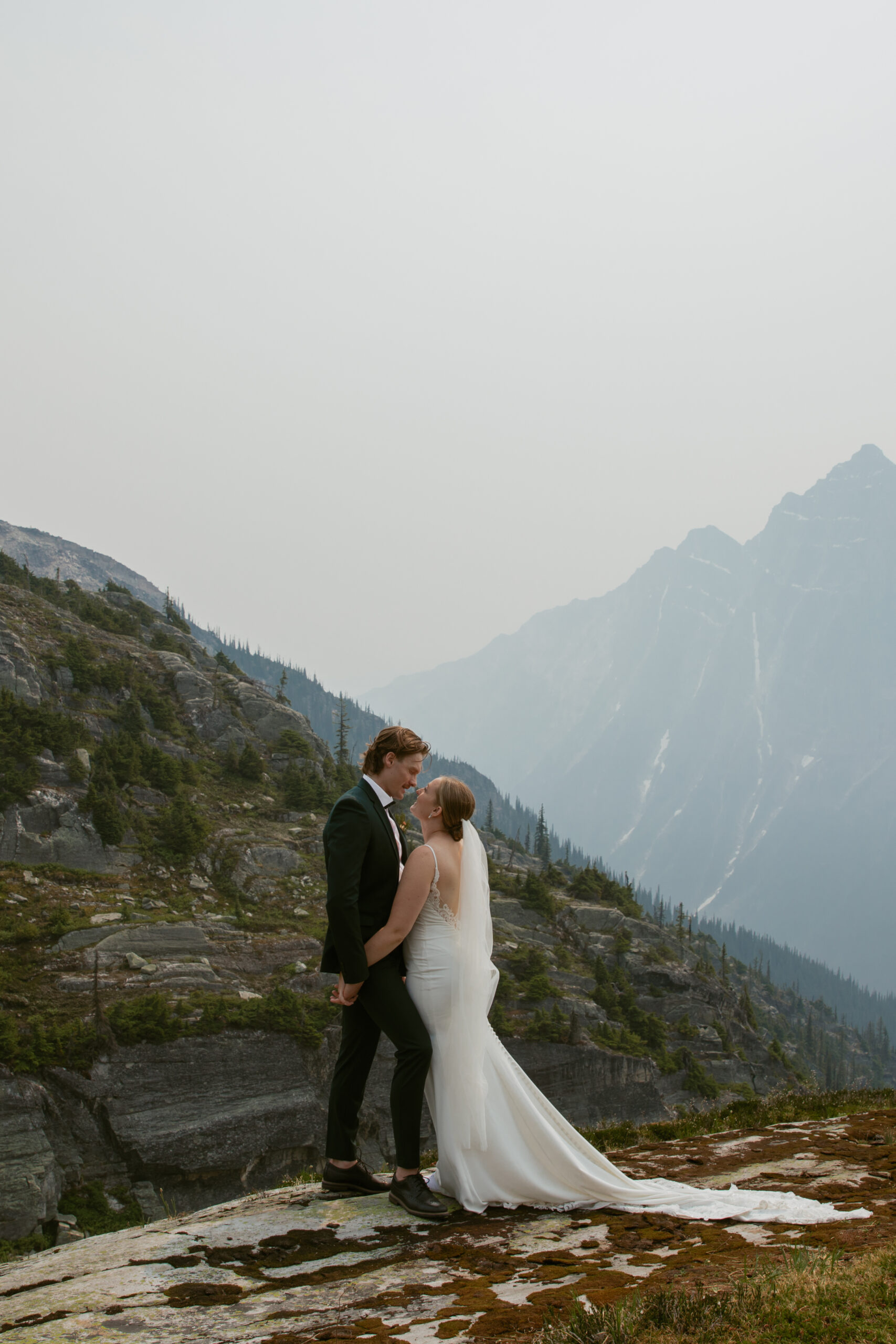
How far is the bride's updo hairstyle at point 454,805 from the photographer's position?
6953mm

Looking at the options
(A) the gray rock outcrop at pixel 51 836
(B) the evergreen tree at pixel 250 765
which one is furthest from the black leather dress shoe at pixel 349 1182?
(B) the evergreen tree at pixel 250 765

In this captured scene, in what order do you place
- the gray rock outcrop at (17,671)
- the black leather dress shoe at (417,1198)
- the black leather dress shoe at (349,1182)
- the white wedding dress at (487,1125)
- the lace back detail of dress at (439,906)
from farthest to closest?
the gray rock outcrop at (17,671)
the black leather dress shoe at (349,1182)
the lace back detail of dress at (439,906)
the white wedding dress at (487,1125)
the black leather dress shoe at (417,1198)

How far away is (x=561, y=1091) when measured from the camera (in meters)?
62.4

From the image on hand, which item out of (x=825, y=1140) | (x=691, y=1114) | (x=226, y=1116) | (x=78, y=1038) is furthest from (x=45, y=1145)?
(x=825, y=1140)

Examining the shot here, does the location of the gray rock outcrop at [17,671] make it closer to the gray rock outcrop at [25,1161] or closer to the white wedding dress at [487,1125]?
the gray rock outcrop at [25,1161]

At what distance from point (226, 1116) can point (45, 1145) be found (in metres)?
9.95

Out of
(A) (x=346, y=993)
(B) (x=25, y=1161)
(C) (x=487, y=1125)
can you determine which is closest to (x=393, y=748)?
(A) (x=346, y=993)

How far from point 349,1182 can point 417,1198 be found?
1059 mm

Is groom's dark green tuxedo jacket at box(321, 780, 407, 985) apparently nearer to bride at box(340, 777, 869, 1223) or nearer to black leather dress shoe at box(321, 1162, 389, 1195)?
bride at box(340, 777, 869, 1223)


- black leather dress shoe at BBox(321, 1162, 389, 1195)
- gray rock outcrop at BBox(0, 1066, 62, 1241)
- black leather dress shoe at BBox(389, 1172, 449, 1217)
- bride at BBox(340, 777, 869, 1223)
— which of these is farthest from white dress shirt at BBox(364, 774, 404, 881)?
gray rock outcrop at BBox(0, 1066, 62, 1241)

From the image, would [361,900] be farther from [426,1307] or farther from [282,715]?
[282,715]

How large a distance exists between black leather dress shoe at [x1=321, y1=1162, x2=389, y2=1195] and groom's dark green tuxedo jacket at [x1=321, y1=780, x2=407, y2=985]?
5.80 feet

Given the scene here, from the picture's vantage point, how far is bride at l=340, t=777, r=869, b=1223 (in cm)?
660

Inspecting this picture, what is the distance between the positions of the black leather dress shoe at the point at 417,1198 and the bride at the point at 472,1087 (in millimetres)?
185
